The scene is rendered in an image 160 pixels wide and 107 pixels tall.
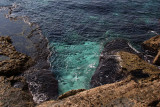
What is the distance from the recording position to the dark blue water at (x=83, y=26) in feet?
48.9

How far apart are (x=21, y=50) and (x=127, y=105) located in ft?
41.1

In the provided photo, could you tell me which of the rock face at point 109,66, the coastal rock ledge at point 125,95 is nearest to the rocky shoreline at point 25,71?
the coastal rock ledge at point 125,95

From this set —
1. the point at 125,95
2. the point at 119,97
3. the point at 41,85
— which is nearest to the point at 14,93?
the point at 41,85

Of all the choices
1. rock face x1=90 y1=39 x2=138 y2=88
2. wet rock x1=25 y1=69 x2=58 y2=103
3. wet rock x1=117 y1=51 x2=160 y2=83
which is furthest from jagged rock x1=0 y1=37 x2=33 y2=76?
wet rock x1=117 y1=51 x2=160 y2=83

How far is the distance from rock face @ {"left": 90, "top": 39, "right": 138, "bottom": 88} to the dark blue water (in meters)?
0.73

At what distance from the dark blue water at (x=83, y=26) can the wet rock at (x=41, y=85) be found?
68 centimetres

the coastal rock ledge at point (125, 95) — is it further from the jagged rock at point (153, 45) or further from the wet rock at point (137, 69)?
the jagged rock at point (153, 45)

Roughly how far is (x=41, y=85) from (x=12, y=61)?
4.02 meters

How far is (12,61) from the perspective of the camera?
14.1m

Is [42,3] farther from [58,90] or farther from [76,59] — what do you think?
[58,90]

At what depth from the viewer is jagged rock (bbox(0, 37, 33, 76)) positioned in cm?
1305

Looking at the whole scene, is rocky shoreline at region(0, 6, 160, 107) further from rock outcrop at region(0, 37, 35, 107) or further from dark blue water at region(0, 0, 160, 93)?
dark blue water at region(0, 0, 160, 93)

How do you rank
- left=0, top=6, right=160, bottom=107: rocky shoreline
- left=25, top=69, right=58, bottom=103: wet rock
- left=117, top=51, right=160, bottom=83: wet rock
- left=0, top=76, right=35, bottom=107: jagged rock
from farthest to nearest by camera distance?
left=25, top=69, right=58, bottom=103: wet rock
left=117, top=51, right=160, bottom=83: wet rock
left=0, top=76, right=35, bottom=107: jagged rock
left=0, top=6, right=160, bottom=107: rocky shoreline

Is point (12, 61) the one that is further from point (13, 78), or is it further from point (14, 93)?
point (14, 93)
